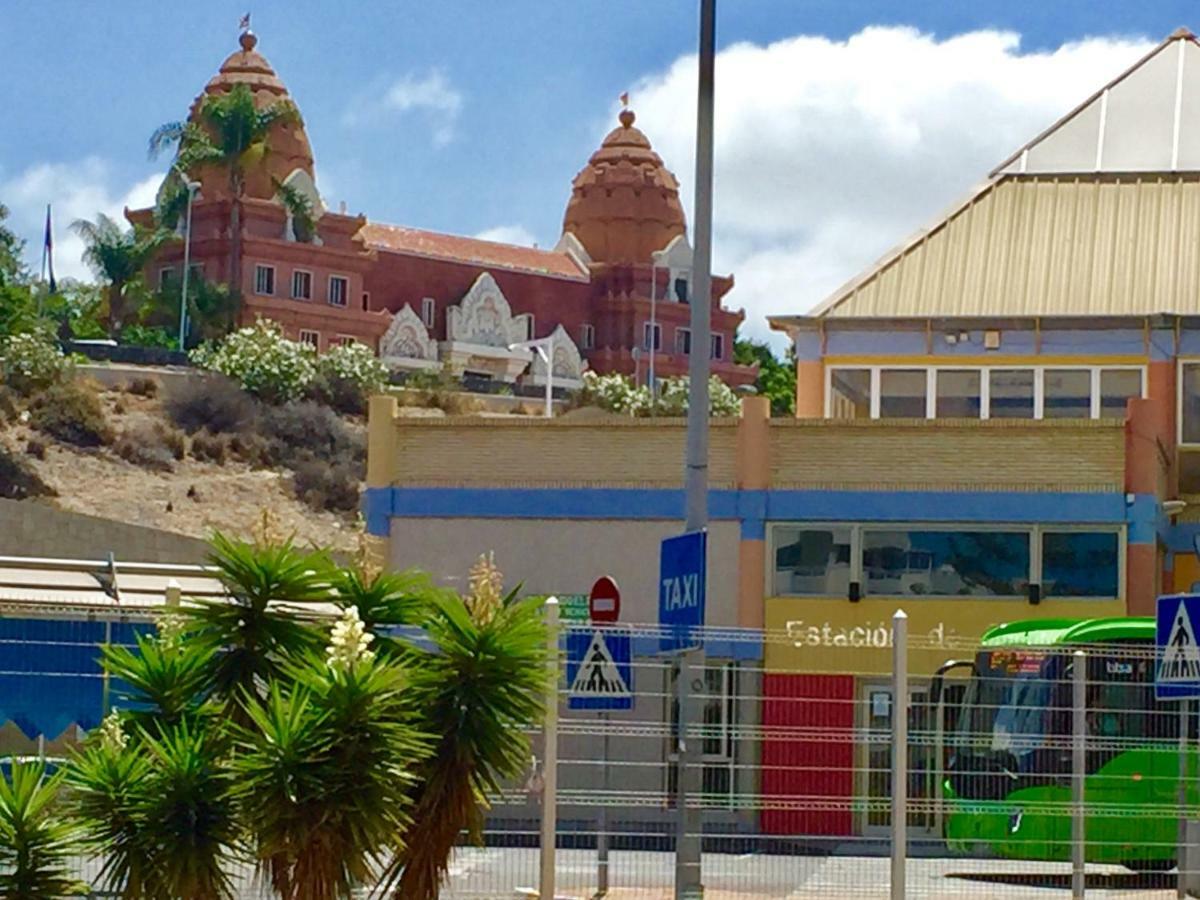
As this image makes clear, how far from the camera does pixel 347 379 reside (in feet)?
322

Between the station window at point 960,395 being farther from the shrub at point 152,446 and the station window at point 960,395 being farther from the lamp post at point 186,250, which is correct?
the lamp post at point 186,250

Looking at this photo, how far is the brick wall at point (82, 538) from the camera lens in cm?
4816

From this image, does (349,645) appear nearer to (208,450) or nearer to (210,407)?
(208,450)

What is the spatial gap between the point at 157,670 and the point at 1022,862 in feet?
32.0

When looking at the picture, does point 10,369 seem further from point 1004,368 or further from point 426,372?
point 1004,368

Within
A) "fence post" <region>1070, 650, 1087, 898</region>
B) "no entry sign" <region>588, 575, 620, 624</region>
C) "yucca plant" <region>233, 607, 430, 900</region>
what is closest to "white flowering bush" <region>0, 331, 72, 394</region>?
"no entry sign" <region>588, 575, 620, 624</region>

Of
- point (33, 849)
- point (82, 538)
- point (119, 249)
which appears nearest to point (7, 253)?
point (119, 249)

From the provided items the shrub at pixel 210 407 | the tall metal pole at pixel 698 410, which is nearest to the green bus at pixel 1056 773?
the tall metal pole at pixel 698 410

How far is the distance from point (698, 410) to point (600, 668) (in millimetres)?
2251

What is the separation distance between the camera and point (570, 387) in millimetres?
112125

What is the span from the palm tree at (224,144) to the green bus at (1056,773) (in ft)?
260

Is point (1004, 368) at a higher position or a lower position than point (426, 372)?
lower

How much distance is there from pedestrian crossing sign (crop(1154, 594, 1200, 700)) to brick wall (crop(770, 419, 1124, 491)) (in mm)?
→ 18242

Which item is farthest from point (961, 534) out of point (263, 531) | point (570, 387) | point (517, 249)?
point (517, 249)
